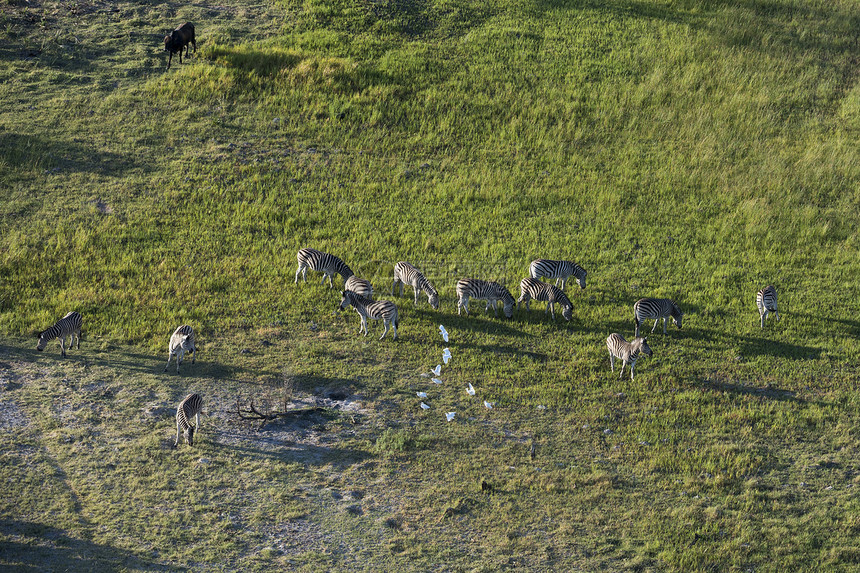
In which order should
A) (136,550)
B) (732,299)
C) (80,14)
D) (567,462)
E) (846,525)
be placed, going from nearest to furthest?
(136,550), (846,525), (567,462), (732,299), (80,14)

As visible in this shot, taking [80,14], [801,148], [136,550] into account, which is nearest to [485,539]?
[136,550]

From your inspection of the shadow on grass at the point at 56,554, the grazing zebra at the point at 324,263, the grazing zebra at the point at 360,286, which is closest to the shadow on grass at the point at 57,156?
the grazing zebra at the point at 324,263

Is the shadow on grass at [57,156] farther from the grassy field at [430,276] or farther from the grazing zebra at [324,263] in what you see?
the grazing zebra at [324,263]

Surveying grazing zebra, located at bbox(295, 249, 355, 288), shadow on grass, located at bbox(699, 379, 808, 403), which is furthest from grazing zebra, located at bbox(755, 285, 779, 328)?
grazing zebra, located at bbox(295, 249, 355, 288)

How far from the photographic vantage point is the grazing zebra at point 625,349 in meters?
20.9

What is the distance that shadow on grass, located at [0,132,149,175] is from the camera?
30516mm

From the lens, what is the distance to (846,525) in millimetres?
17047

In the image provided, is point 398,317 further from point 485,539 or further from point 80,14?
point 80,14

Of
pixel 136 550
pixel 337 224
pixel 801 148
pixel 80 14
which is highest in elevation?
pixel 80 14

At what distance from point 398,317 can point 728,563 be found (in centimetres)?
1053

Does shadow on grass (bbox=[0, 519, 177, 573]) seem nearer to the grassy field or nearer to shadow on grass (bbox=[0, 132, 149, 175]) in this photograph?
the grassy field

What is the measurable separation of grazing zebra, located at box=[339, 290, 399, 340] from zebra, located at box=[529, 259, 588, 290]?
14.4 ft

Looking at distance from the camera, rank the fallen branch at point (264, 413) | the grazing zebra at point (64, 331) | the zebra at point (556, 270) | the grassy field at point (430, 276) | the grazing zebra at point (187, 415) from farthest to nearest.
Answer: the zebra at point (556, 270), the grazing zebra at point (64, 331), the fallen branch at point (264, 413), the grazing zebra at point (187, 415), the grassy field at point (430, 276)

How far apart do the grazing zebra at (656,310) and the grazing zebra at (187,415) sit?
11235mm
